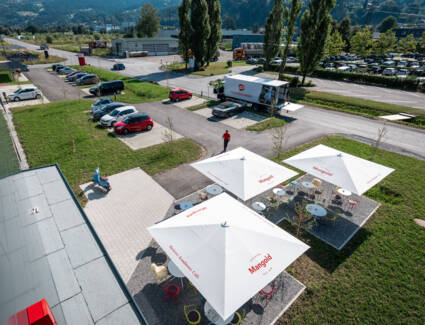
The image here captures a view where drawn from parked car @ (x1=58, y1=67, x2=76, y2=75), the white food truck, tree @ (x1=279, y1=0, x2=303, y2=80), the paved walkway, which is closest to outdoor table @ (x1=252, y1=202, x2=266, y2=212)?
the paved walkway

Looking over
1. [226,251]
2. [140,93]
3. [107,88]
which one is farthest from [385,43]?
A: [226,251]

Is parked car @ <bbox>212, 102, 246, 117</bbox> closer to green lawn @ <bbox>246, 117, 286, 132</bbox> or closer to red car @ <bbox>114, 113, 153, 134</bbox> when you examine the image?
green lawn @ <bbox>246, 117, 286, 132</bbox>

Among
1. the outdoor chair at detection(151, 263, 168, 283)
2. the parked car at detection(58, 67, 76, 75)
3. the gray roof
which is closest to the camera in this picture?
the gray roof

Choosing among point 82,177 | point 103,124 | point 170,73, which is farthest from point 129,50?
point 82,177

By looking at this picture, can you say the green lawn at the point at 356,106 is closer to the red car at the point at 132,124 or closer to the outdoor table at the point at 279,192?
Result: the outdoor table at the point at 279,192

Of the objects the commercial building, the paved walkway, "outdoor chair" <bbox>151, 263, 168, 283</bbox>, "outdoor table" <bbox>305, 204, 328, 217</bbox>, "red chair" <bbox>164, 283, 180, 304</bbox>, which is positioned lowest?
the paved walkway

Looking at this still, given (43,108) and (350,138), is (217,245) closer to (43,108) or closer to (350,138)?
(350,138)

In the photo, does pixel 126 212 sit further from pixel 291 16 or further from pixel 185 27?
pixel 185 27

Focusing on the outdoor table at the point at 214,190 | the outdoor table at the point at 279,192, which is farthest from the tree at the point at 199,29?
the outdoor table at the point at 279,192
